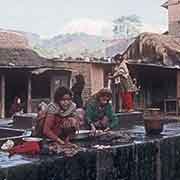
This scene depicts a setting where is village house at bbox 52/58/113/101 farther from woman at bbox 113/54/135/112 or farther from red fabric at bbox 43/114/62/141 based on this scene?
red fabric at bbox 43/114/62/141

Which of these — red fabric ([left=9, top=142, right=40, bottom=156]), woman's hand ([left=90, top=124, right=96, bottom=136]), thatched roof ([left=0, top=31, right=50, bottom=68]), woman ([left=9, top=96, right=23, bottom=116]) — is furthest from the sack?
thatched roof ([left=0, top=31, right=50, bottom=68])

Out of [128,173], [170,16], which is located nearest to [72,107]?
[128,173]

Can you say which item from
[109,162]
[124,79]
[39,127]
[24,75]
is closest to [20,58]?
[24,75]

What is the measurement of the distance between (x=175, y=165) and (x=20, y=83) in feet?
36.3

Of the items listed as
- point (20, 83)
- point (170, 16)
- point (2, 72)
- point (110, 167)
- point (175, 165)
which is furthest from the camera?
point (170, 16)

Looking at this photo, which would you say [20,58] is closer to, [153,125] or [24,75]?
[24,75]

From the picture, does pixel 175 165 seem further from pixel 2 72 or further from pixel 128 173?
pixel 2 72

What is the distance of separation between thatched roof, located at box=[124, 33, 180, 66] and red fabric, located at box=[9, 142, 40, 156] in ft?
46.4

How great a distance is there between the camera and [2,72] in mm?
16359

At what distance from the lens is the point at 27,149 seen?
5.88 meters

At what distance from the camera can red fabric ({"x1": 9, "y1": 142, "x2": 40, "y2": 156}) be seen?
5859 mm

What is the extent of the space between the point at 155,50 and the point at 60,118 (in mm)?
14713

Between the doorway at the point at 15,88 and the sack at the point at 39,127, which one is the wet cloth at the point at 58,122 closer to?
the sack at the point at 39,127

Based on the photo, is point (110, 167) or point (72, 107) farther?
point (110, 167)
